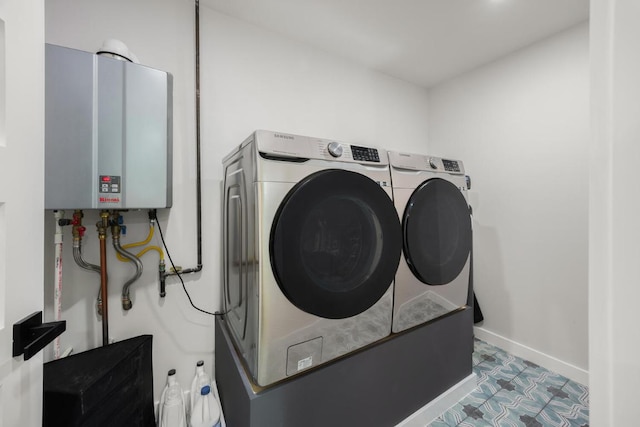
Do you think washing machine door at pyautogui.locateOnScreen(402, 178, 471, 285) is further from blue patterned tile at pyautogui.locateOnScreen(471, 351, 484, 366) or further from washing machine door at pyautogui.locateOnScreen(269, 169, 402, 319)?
blue patterned tile at pyautogui.locateOnScreen(471, 351, 484, 366)

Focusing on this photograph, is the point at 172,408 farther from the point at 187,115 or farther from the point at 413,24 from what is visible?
the point at 413,24

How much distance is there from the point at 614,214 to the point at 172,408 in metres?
1.76

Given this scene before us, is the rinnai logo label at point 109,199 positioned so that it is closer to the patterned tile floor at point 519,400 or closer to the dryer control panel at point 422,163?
the dryer control panel at point 422,163

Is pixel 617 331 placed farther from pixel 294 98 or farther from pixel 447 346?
pixel 294 98

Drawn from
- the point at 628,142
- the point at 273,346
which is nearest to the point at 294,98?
the point at 273,346

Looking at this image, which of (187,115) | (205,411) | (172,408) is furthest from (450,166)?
(172,408)

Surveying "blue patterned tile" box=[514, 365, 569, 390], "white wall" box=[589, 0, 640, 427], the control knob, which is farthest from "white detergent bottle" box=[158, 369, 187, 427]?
"blue patterned tile" box=[514, 365, 569, 390]

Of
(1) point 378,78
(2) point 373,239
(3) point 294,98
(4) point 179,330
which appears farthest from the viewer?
(1) point 378,78

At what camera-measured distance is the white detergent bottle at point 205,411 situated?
120 cm

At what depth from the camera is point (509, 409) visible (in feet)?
4.73

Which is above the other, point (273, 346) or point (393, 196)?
point (393, 196)

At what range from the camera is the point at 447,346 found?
1.42 m

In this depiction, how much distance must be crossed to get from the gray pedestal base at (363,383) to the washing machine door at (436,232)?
301mm

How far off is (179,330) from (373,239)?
1239 mm
